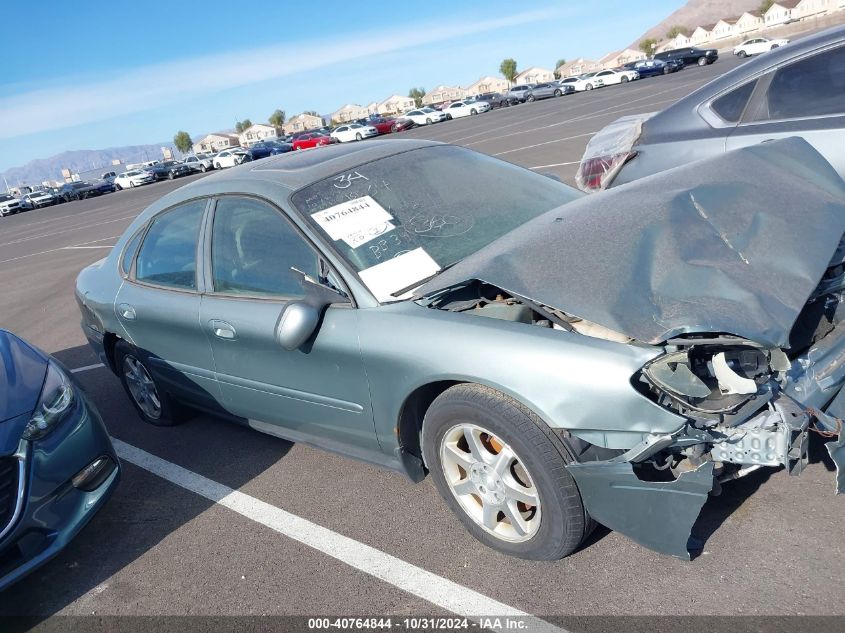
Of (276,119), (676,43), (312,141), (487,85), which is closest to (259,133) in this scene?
(276,119)

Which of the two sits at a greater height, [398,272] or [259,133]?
[398,272]

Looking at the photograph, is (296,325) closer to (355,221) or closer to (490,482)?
(355,221)

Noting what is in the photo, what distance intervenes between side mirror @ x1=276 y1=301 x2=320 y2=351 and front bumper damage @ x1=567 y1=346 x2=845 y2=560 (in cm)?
129

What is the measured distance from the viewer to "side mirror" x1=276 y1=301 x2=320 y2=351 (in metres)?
2.99

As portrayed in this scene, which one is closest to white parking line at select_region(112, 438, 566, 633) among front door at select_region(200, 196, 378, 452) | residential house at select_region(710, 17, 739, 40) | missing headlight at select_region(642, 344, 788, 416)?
front door at select_region(200, 196, 378, 452)

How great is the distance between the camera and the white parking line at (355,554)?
2553 millimetres

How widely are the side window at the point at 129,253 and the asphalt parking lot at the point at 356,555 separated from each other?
118 cm

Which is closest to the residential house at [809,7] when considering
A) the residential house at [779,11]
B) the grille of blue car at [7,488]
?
the residential house at [779,11]

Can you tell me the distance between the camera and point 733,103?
4.62m

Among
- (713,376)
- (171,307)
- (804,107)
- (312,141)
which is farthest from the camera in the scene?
(312,141)

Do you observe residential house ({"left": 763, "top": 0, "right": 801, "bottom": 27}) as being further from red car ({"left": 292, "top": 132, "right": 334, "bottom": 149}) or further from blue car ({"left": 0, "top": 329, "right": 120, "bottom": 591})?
blue car ({"left": 0, "top": 329, "right": 120, "bottom": 591})

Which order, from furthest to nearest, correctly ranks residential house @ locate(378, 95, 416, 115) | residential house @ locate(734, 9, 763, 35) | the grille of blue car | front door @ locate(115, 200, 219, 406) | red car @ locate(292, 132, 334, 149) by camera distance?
residential house @ locate(378, 95, 416, 115), residential house @ locate(734, 9, 763, 35), red car @ locate(292, 132, 334, 149), front door @ locate(115, 200, 219, 406), the grille of blue car

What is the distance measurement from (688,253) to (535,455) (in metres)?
0.98

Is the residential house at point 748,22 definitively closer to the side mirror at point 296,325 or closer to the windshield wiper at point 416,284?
the windshield wiper at point 416,284
